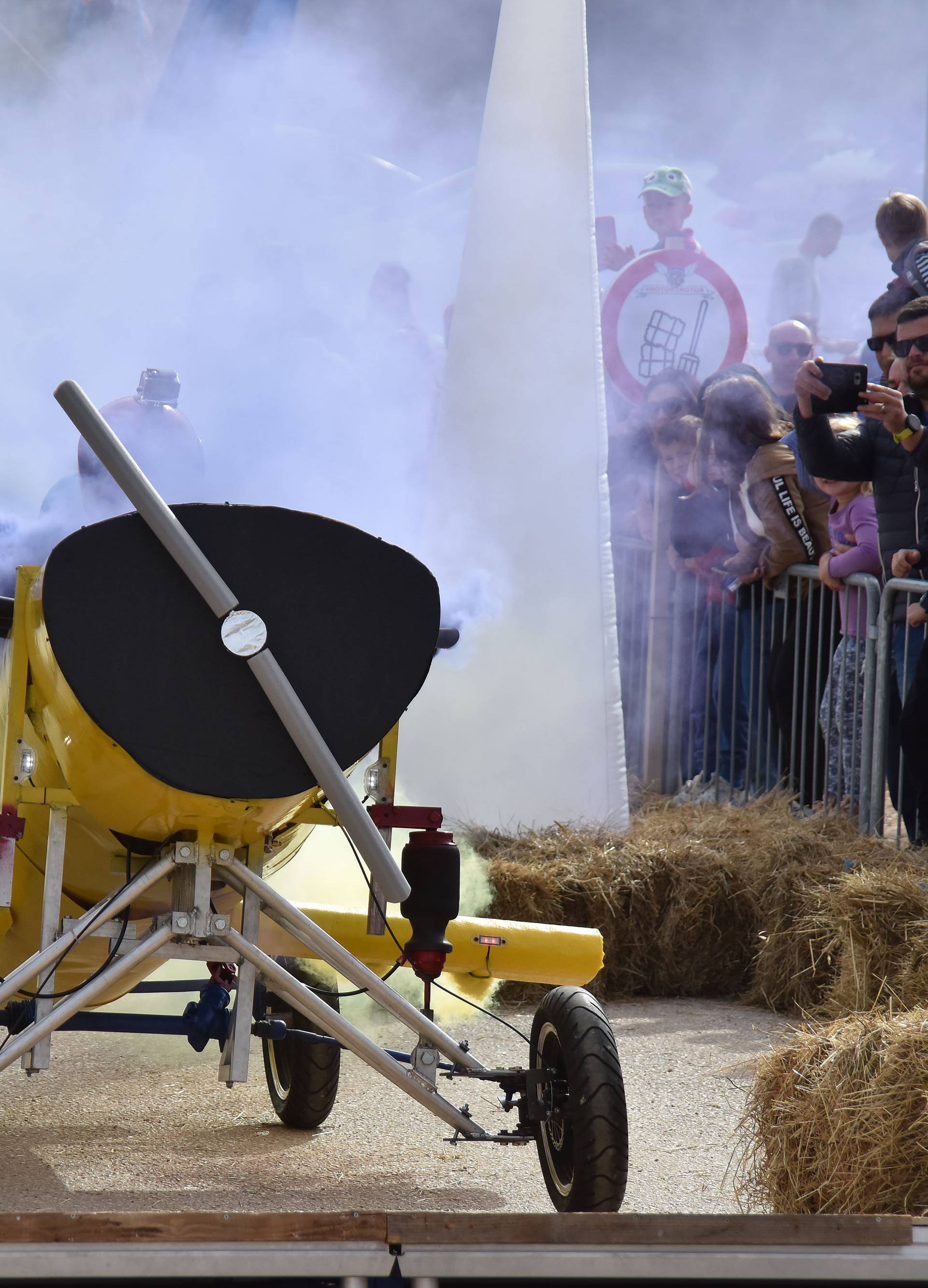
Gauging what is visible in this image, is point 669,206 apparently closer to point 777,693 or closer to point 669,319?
point 669,319

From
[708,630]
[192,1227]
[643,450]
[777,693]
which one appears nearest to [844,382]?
[777,693]

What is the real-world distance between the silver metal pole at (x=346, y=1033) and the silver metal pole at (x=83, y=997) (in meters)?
0.11

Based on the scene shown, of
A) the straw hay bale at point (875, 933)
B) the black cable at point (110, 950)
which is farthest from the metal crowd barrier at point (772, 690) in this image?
the black cable at point (110, 950)

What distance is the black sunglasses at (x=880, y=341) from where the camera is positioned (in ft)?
18.0

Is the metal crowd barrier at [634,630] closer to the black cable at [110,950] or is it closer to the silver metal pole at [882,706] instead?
the silver metal pole at [882,706]

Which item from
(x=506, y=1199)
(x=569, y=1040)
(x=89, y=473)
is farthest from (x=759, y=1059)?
(x=89, y=473)

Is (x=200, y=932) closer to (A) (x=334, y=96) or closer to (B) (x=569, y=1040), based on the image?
(B) (x=569, y=1040)

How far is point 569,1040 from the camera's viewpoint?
261 centimetres

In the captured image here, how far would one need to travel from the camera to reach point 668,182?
24.9 feet

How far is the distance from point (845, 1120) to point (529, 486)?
11.9ft

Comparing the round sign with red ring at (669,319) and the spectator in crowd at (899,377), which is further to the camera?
the round sign with red ring at (669,319)

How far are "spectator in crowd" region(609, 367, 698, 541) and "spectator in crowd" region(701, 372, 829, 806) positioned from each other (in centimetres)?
60

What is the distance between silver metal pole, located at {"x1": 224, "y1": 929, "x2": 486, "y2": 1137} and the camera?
2.45 metres

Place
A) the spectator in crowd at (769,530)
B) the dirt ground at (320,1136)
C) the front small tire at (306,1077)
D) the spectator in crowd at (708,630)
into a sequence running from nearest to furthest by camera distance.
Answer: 1. the dirt ground at (320,1136)
2. the front small tire at (306,1077)
3. the spectator in crowd at (769,530)
4. the spectator in crowd at (708,630)
